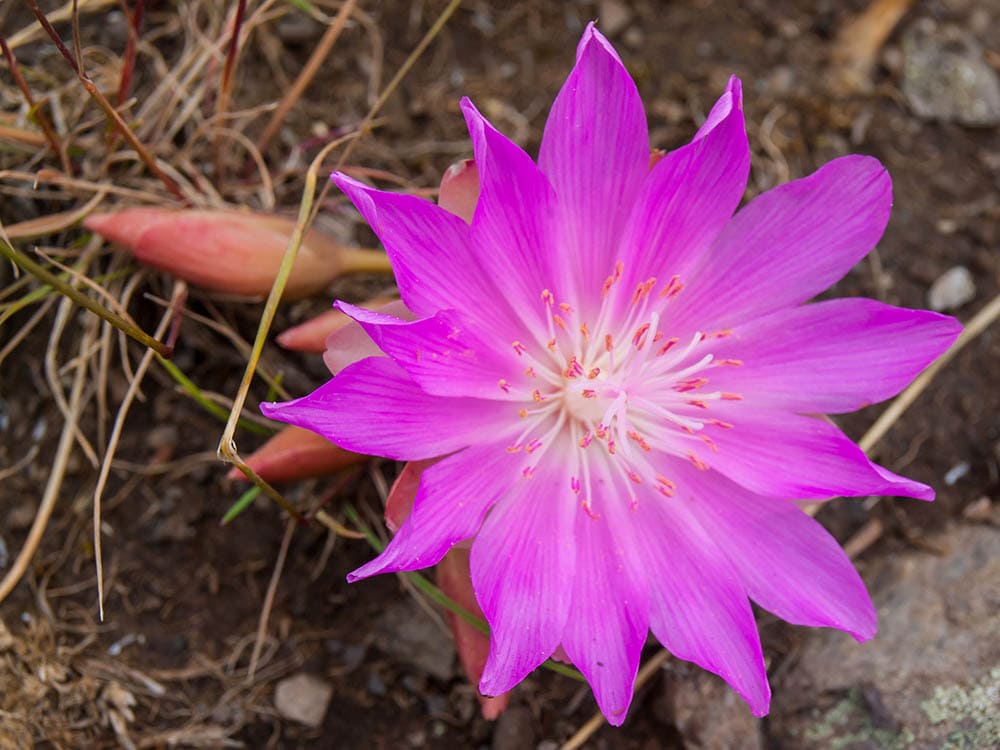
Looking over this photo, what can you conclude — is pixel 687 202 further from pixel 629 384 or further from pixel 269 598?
pixel 269 598

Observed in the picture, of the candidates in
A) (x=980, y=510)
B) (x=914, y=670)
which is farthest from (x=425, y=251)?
(x=980, y=510)

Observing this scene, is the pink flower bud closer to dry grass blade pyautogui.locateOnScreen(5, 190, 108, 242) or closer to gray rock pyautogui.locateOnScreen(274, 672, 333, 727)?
dry grass blade pyautogui.locateOnScreen(5, 190, 108, 242)

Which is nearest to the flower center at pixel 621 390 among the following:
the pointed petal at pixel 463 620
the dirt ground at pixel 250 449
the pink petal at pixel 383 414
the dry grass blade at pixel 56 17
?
the pink petal at pixel 383 414

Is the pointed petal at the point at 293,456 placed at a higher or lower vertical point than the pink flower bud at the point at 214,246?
lower

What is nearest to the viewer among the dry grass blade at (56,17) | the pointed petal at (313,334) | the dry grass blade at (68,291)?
the dry grass blade at (68,291)

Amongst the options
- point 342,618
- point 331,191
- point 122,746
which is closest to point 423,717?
point 342,618

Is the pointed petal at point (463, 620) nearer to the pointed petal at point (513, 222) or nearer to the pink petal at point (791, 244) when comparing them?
the pointed petal at point (513, 222)

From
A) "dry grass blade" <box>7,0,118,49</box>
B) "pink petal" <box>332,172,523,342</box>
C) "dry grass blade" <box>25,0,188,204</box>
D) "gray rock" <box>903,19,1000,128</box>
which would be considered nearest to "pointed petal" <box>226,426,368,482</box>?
"pink petal" <box>332,172,523,342</box>
